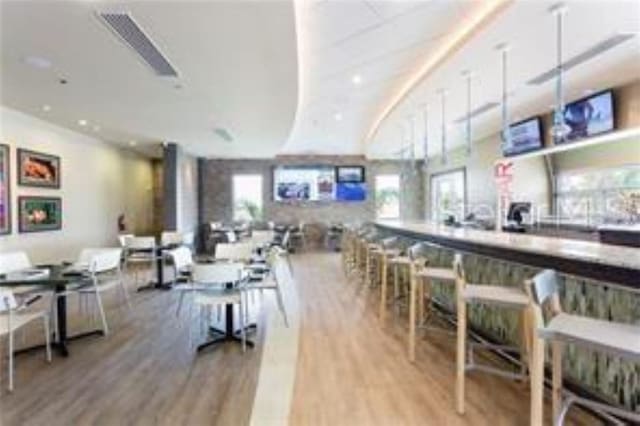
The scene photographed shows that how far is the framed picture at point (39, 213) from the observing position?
7207mm

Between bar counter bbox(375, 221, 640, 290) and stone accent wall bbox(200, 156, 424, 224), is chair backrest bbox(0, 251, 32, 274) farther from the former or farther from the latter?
stone accent wall bbox(200, 156, 424, 224)

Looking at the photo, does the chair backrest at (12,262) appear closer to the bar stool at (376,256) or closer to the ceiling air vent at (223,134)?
the bar stool at (376,256)

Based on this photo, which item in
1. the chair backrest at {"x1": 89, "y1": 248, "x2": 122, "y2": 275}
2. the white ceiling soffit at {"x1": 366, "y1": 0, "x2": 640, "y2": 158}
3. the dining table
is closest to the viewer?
the white ceiling soffit at {"x1": 366, "y1": 0, "x2": 640, "y2": 158}

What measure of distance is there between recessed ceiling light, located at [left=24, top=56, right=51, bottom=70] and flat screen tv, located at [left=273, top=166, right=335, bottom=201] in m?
9.76

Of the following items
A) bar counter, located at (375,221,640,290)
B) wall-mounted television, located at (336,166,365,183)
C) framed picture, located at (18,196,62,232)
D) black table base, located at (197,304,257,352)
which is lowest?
black table base, located at (197,304,257,352)

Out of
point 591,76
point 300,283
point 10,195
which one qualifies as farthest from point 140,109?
point 591,76

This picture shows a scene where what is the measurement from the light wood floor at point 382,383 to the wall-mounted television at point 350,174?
936 cm

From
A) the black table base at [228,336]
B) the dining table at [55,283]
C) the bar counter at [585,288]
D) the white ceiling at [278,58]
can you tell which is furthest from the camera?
the black table base at [228,336]

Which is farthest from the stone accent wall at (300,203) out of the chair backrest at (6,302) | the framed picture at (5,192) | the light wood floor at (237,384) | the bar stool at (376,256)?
the chair backrest at (6,302)

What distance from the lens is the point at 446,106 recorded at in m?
7.36

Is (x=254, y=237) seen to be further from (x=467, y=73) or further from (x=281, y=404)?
(x=281, y=404)

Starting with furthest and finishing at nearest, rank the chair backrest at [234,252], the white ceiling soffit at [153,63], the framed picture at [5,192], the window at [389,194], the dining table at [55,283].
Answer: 1. the window at [389,194]
2. the framed picture at [5,192]
3. the chair backrest at [234,252]
4. the dining table at [55,283]
5. the white ceiling soffit at [153,63]

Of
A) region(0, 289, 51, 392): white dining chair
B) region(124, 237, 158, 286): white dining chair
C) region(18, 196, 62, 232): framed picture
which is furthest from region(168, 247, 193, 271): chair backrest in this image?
region(18, 196, 62, 232): framed picture

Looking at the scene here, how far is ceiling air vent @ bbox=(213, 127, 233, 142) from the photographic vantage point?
9.00m
